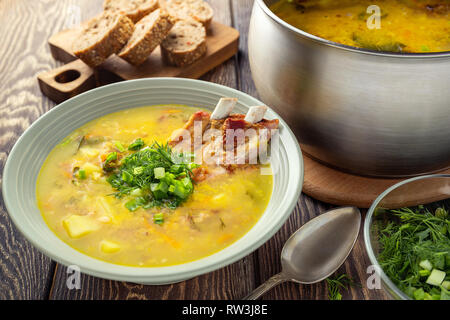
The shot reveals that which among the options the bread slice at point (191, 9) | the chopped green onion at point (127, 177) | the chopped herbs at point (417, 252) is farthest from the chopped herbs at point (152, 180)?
the bread slice at point (191, 9)

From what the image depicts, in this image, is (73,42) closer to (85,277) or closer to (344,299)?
(85,277)

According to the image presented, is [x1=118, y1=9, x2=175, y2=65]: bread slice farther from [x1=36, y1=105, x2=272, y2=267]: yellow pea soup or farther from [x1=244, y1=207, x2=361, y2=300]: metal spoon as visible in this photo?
[x1=244, y1=207, x2=361, y2=300]: metal spoon

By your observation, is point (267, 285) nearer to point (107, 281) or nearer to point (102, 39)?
point (107, 281)

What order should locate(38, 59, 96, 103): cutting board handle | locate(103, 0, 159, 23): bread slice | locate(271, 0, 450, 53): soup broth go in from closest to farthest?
locate(271, 0, 450, 53): soup broth, locate(38, 59, 96, 103): cutting board handle, locate(103, 0, 159, 23): bread slice

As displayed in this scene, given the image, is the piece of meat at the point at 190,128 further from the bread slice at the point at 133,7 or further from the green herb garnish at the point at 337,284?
the bread slice at the point at 133,7

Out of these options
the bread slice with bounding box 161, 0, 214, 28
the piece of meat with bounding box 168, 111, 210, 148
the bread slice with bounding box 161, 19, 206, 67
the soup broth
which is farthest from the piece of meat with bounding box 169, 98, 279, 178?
the bread slice with bounding box 161, 0, 214, 28

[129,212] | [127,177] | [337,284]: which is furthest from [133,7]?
[337,284]

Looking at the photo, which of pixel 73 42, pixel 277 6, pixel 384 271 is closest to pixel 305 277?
pixel 384 271
